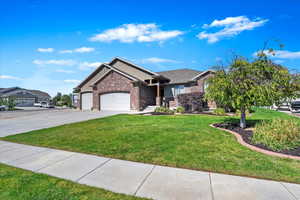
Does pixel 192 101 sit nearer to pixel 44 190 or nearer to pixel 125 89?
pixel 125 89

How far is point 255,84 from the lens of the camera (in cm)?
647

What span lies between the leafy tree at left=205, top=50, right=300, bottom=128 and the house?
10.8m

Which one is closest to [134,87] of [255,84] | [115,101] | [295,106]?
[115,101]

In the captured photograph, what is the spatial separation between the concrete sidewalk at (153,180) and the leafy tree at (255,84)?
14.1ft

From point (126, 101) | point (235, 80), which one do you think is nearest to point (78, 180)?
point (235, 80)

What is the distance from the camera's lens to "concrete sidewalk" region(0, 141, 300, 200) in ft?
8.48

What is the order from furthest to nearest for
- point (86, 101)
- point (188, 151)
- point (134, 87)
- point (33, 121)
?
point (86, 101), point (134, 87), point (33, 121), point (188, 151)

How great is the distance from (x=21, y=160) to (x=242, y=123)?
8.77 metres

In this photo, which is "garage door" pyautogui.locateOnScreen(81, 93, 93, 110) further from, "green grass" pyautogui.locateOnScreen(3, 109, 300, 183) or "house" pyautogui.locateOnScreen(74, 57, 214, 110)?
"green grass" pyautogui.locateOnScreen(3, 109, 300, 183)

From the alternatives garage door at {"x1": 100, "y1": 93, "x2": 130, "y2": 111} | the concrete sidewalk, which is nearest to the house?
garage door at {"x1": 100, "y1": 93, "x2": 130, "y2": 111}

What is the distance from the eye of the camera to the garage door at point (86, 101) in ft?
71.1

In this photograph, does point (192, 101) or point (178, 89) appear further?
point (178, 89)

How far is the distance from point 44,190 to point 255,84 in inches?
308

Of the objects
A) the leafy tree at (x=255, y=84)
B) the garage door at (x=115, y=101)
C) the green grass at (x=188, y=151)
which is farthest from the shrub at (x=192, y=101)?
the green grass at (x=188, y=151)
